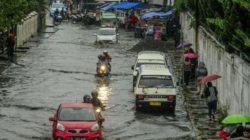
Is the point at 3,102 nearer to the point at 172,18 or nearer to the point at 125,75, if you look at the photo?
the point at 125,75

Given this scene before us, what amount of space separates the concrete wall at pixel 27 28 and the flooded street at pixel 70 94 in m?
1.77

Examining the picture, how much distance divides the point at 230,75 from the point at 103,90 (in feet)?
36.3

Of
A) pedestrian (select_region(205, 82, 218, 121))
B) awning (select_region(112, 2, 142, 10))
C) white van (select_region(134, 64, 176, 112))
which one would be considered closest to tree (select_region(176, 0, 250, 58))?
pedestrian (select_region(205, 82, 218, 121))

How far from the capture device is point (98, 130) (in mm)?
26141

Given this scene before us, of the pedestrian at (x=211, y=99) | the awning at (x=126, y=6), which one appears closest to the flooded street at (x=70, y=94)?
the pedestrian at (x=211, y=99)

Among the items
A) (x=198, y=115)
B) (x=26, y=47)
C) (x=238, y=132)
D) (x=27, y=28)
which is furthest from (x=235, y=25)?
(x=27, y=28)

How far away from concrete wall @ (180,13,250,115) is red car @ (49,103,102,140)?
16.3 ft

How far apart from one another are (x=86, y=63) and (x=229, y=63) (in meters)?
22.3

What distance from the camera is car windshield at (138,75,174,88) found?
111ft

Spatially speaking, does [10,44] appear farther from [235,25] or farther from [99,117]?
[235,25]

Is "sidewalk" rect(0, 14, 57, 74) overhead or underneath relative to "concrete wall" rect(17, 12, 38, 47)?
underneath

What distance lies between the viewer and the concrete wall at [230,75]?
86.5 ft

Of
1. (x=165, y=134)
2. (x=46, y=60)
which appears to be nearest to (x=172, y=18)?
(x=46, y=60)

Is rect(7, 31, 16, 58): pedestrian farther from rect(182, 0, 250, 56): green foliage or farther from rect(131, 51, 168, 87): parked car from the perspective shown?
rect(182, 0, 250, 56): green foliage
